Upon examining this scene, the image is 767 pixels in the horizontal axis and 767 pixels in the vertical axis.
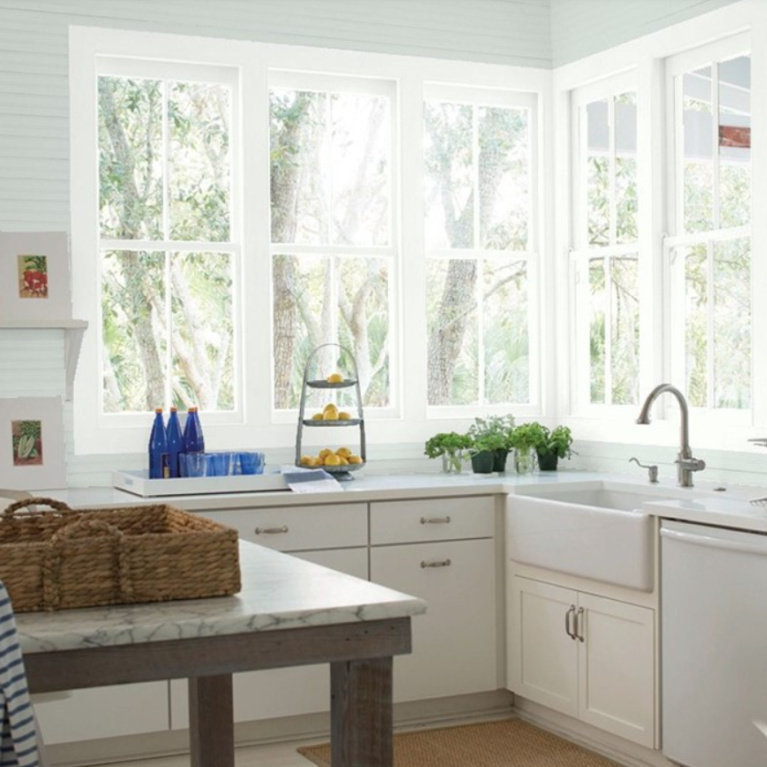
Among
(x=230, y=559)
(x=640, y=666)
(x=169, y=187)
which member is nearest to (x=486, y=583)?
(x=640, y=666)

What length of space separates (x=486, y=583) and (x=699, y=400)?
1.09 meters

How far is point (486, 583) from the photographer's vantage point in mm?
4957

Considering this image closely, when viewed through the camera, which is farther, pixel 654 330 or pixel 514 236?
pixel 514 236

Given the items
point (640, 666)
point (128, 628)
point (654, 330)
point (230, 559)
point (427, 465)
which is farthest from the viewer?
point (427, 465)

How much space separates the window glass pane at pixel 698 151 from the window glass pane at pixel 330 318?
1.35 metres

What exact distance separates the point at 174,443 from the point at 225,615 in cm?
285

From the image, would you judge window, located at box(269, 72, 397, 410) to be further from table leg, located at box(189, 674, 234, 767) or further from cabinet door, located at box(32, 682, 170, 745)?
table leg, located at box(189, 674, 234, 767)

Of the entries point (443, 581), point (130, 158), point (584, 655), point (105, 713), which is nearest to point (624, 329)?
point (443, 581)

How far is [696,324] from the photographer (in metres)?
5.00

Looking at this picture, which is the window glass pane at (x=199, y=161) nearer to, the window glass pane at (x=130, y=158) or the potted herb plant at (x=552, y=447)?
the window glass pane at (x=130, y=158)

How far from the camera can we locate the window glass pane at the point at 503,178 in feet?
19.0

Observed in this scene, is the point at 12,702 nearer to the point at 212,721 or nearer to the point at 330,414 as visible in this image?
the point at 212,721

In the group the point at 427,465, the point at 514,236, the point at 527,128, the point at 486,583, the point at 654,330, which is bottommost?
the point at 486,583

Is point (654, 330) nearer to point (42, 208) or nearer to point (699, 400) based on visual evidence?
point (699, 400)
